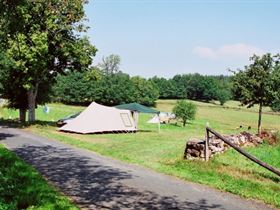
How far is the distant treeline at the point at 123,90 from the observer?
11125 cm

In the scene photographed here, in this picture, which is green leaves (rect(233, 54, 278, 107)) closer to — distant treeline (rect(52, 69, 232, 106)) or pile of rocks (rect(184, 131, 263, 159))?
pile of rocks (rect(184, 131, 263, 159))

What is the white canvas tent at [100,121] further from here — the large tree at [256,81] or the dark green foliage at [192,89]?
the dark green foliage at [192,89]

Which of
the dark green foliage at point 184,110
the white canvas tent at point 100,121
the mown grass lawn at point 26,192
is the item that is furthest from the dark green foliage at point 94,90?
the mown grass lawn at point 26,192

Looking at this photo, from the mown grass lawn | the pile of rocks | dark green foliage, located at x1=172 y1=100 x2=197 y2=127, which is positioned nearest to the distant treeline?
dark green foliage, located at x1=172 y1=100 x2=197 y2=127

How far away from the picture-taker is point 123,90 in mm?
116438

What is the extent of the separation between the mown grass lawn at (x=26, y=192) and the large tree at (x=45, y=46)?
63.6 ft

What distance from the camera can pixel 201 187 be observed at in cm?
1194

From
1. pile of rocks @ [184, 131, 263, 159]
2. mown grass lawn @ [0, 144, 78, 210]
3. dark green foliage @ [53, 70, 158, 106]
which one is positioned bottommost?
mown grass lawn @ [0, 144, 78, 210]

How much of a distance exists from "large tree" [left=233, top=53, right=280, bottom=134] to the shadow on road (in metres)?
24.1

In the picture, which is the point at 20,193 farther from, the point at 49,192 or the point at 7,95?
the point at 7,95

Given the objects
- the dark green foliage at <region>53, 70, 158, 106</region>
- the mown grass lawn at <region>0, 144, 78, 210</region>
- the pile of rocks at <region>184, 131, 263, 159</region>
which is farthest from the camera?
the dark green foliage at <region>53, 70, 158, 106</region>

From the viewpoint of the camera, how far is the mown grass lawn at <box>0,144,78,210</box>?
9352 millimetres

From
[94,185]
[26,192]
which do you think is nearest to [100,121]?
[94,185]

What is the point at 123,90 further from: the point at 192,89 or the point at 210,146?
the point at 210,146
